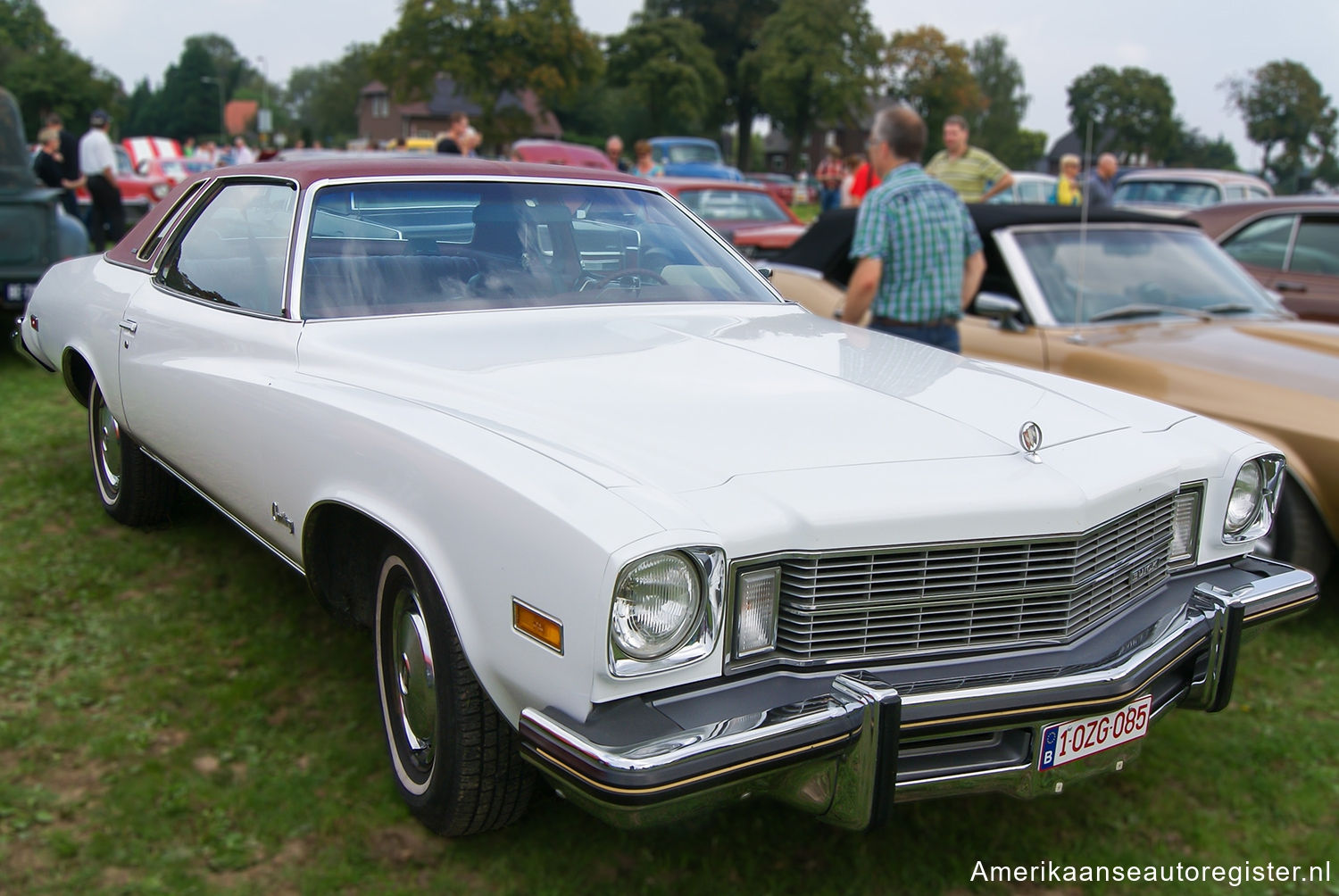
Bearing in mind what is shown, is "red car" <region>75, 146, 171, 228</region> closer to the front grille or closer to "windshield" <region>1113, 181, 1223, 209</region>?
"windshield" <region>1113, 181, 1223, 209</region>

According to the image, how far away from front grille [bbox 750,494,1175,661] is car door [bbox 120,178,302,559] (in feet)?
4.65

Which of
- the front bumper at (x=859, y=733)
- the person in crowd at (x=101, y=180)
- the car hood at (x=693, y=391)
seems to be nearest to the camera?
the front bumper at (x=859, y=733)

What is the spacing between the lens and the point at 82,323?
4.41 meters

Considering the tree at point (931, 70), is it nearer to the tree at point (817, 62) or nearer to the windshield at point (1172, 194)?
the tree at point (817, 62)

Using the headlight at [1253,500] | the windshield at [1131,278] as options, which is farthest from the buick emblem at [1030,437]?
the windshield at [1131,278]

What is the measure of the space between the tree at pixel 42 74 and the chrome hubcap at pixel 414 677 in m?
6.70

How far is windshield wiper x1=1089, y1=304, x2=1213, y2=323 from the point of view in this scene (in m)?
5.09

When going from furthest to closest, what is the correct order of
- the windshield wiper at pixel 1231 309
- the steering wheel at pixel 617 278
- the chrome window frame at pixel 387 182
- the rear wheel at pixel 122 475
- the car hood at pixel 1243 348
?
the windshield wiper at pixel 1231 309
the rear wheel at pixel 122 475
the car hood at pixel 1243 348
the steering wheel at pixel 617 278
the chrome window frame at pixel 387 182

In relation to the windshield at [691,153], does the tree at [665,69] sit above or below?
A: above

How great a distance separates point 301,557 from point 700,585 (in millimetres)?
1275

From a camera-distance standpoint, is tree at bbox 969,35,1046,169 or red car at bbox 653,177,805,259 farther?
tree at bbox 969,35,1046,169

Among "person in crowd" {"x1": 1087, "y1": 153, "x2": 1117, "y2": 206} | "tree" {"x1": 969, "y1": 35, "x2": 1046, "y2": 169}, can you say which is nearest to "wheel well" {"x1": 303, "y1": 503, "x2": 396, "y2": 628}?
"person in crowd" {"x1": 1087, "y1": 153, "x2": 1117, "y2": 206}

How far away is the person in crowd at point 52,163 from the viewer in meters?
11.5

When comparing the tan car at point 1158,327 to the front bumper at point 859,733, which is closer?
the front bumper at point 859,733
